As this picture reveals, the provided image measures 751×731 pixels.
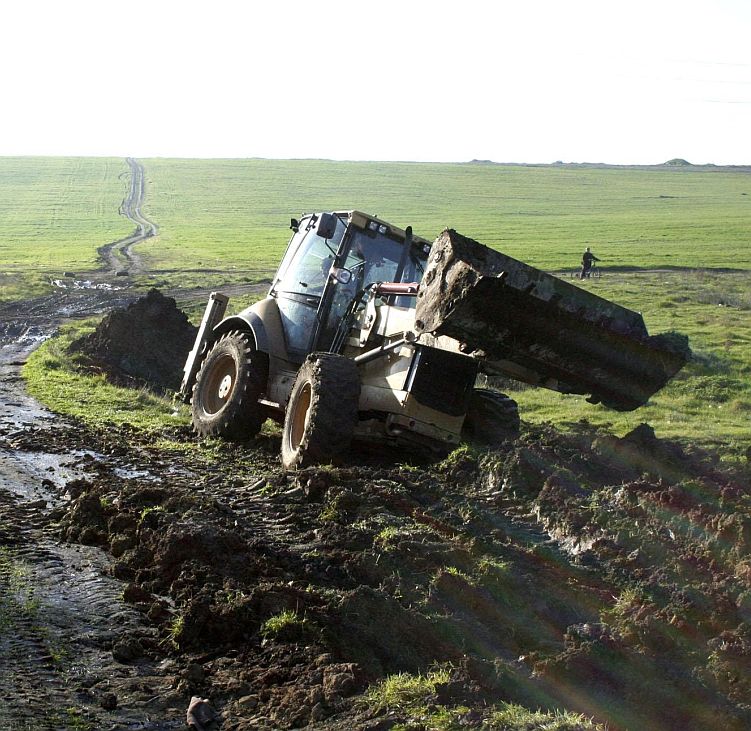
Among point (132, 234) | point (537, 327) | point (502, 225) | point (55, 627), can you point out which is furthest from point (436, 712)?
point (502, 225)

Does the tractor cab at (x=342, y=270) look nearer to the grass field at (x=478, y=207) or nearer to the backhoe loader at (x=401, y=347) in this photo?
the backhoe loader at (x=401, y=347)

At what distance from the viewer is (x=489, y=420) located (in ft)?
36.7

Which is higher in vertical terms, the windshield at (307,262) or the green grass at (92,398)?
the windshield at (307,262)

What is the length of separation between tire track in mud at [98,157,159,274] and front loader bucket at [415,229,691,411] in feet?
117

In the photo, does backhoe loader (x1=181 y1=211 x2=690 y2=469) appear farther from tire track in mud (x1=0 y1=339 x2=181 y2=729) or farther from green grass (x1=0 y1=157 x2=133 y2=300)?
green grass (x1=0 y1=157 x2=133 y2=300)

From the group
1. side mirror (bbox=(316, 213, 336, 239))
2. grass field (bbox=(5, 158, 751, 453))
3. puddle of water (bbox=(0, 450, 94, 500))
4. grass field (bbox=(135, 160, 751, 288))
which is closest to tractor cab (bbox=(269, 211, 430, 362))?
side mirror (bbox=(316, 213, 336, 239))

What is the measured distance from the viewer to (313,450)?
10.3 meters

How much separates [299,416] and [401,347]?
1.49 m

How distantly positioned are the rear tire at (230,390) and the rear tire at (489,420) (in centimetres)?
266

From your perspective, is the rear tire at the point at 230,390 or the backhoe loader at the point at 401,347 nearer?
the backhoe loader at the point at 401,347

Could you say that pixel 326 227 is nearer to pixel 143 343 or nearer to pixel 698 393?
pixel 698 393

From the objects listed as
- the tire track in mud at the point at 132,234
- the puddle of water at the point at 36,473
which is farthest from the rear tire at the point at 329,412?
the tire track in mud at the point at 132,234

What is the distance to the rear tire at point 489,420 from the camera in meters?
11.0

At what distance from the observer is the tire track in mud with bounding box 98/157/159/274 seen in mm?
47156
